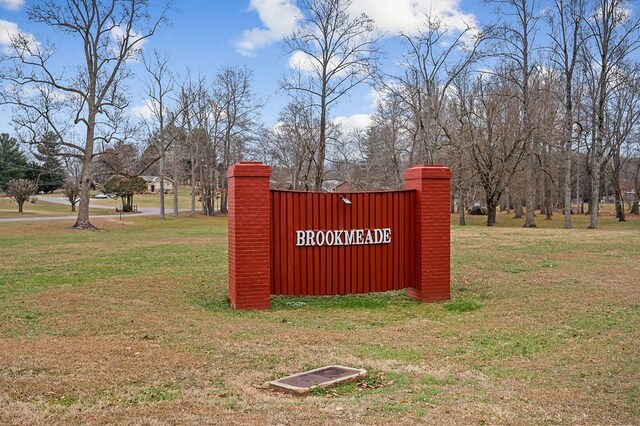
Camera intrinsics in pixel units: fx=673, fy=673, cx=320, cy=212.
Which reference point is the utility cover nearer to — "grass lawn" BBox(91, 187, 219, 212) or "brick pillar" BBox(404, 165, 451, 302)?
"brick pillar" BBox(404, 165, 451, 302)

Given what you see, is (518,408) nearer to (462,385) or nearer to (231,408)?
(462,385)

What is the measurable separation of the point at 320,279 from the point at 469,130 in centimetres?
3267

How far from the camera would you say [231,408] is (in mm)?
5668

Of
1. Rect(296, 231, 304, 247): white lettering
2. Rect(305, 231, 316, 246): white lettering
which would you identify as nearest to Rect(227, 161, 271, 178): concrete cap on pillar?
Rect(296, 231, 304, 247): white lettering

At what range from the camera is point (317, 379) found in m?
6.66

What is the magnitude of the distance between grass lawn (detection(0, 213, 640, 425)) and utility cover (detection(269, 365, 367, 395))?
0.42 ft

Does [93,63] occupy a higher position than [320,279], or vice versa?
[93,63]

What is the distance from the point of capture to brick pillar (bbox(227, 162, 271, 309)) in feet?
36.6

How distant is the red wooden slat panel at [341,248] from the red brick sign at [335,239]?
0.02m

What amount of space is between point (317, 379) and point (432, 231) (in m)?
6.25

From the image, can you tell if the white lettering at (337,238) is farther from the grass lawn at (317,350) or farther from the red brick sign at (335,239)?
the grass lawn at (317,350)

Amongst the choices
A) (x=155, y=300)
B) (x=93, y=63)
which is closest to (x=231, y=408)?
(x=155, y=300)

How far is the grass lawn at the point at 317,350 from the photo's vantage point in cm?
566

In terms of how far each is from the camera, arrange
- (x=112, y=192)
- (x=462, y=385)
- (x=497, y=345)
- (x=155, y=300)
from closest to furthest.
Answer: (x=462, y=385), (x=497, y=345), (x=155, y=300), (x=112, y=192)
